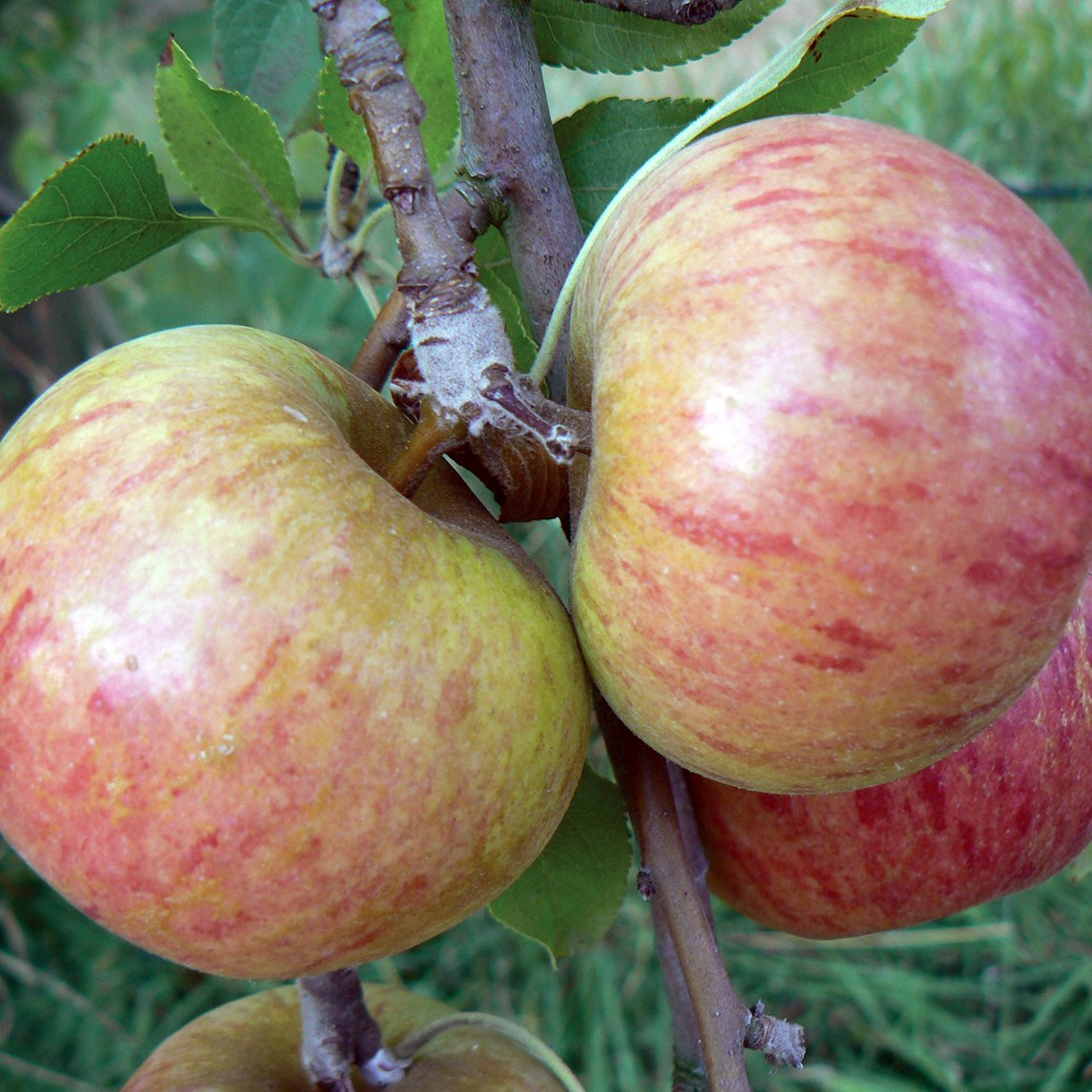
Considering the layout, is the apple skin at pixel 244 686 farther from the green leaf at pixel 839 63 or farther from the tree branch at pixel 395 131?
the green leaf at pixel 839 63

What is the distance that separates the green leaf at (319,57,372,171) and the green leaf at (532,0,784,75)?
0.40 ft

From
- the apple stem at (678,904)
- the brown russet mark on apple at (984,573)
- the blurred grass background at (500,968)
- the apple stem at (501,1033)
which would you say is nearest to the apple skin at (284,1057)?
the apple stem at (501,1033)

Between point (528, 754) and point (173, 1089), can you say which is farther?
point (173, 1089)

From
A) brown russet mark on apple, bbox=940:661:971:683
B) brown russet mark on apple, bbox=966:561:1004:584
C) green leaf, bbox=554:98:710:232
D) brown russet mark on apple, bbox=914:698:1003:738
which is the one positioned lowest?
brown russet mark on apple, bbox=914:698:1003:738

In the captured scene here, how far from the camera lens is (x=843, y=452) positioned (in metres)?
0.40

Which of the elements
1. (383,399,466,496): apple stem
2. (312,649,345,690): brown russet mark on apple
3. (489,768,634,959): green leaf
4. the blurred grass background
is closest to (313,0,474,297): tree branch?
(383,399,466,496): apple stem

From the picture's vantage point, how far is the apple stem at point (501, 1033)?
681 mm

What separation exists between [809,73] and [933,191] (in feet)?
0.56

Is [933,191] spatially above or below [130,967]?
above

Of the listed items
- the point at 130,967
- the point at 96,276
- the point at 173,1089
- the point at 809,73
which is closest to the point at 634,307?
the point at 809,73

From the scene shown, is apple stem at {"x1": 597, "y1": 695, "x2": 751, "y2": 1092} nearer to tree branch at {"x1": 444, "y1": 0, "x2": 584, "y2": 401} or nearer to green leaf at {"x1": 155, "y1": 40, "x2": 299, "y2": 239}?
tree branch at {"x1": 444, "y1": 0, "x2": 584, "y2": 401}

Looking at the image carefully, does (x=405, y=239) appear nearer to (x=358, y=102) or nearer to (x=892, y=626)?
(x=358, y=102)

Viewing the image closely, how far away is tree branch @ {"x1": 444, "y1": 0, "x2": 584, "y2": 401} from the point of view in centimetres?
58

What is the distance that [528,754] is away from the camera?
0.48 meters
